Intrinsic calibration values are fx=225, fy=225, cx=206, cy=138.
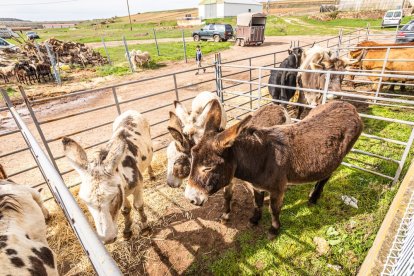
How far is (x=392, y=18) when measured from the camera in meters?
27.0

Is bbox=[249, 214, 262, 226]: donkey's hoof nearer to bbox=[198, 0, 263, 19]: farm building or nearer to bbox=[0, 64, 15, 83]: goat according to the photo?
bbox=[0, 64, 15, 83]: goat

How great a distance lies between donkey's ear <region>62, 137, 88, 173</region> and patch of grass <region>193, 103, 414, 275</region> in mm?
2083

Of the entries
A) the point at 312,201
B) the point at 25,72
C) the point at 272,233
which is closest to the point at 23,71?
the point at 25,72

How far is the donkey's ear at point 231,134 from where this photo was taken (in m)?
2.44

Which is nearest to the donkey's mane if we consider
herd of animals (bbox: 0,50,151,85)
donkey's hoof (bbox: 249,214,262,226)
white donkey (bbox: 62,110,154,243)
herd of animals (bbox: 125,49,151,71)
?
white donkey (bbox: 62,110,154,243)

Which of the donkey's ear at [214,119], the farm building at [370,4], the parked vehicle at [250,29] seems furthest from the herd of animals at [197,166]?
the farm building at [370,4]

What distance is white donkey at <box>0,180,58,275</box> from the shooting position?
6.42 ft

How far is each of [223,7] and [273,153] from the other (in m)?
61.7

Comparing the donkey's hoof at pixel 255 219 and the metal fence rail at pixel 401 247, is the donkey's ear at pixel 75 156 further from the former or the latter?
the metal fence rail at pixel 401 247

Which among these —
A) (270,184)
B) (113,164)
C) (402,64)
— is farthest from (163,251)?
(402,64)

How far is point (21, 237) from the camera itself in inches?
87.4

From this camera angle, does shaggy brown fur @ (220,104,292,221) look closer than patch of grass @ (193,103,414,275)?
No

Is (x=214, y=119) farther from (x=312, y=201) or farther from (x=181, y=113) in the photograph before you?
(x=312, y=201)

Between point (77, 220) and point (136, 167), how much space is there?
234cm
